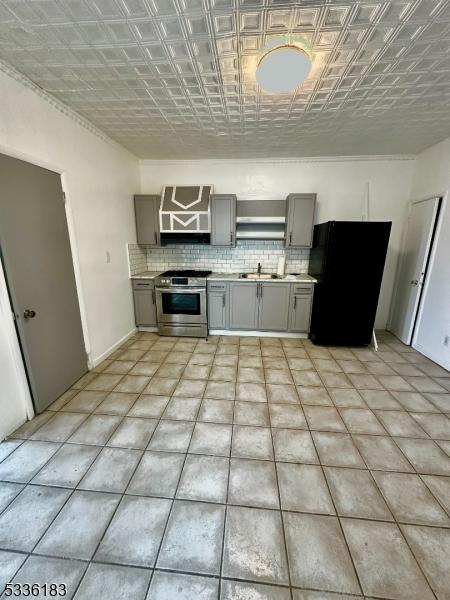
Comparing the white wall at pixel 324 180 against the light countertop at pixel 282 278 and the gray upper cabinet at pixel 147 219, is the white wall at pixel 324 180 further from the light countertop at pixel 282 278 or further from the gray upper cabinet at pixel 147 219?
the light countertop at pixel 282 278

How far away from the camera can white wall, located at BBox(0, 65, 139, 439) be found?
1907 millimetres

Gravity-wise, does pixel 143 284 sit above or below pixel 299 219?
below

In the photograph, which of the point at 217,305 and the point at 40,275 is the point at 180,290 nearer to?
the point at 217,305

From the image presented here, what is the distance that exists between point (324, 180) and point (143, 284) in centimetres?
333

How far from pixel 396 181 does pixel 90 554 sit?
5.22 metres

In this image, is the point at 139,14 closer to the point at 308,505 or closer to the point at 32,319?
the point at 32,319

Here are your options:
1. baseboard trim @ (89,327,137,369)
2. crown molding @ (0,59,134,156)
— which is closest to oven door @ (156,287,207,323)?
baseboard trim @ (89,327,137,369)

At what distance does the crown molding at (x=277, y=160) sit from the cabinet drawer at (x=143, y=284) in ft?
6.51

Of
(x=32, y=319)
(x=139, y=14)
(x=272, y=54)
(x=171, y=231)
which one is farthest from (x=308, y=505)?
(x=171, y=231)

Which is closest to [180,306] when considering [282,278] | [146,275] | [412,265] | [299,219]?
[146,275]

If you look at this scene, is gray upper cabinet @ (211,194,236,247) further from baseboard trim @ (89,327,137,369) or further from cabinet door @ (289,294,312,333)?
baseboard trim @ (89,327,137,369)

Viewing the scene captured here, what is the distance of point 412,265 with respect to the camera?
355cm

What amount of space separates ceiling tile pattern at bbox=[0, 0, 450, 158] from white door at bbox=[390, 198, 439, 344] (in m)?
0.93

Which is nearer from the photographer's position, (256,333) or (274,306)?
(274,306)
